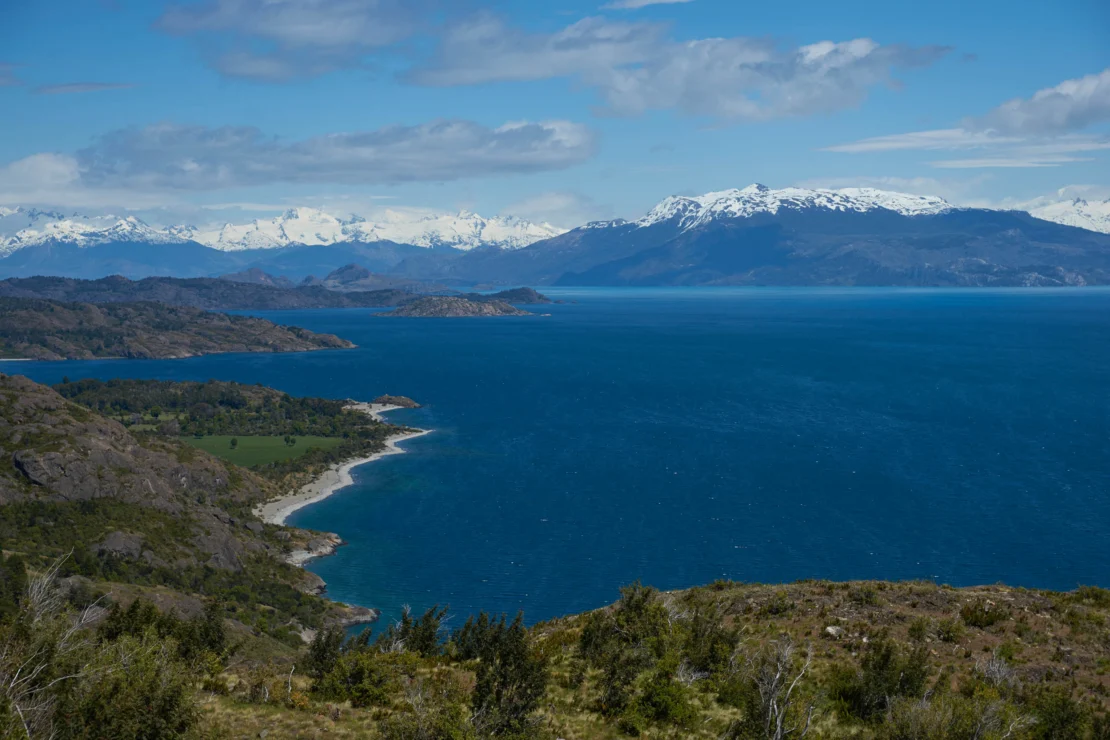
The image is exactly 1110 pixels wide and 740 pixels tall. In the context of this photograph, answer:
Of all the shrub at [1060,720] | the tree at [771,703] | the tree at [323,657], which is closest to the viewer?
the shrub at [1060,720]

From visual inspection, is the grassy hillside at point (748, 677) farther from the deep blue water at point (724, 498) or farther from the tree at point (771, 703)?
the deep blue water at point (724, 498)

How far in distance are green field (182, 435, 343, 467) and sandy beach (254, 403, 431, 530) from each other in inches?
364

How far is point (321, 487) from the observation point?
117 metres

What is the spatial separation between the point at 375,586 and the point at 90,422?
4322 centimetres

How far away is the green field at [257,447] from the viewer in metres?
131

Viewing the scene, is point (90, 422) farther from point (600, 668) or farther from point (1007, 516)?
point (1007, 516)

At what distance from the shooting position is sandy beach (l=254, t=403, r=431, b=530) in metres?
104

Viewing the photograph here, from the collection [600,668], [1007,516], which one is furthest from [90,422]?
[1007,516]

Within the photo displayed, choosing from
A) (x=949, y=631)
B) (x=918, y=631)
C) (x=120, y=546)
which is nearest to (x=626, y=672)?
(x=918, y=631)

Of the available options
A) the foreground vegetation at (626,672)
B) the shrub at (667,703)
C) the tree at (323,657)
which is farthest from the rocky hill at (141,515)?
the shrub at (667,703)

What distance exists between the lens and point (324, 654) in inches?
1467

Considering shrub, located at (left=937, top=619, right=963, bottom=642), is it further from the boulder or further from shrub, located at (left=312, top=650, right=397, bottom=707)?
the boulder

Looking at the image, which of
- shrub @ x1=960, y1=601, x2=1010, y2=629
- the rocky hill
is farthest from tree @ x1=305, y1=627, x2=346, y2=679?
the rocky hill

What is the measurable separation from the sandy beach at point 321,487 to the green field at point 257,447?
9.26 metres
